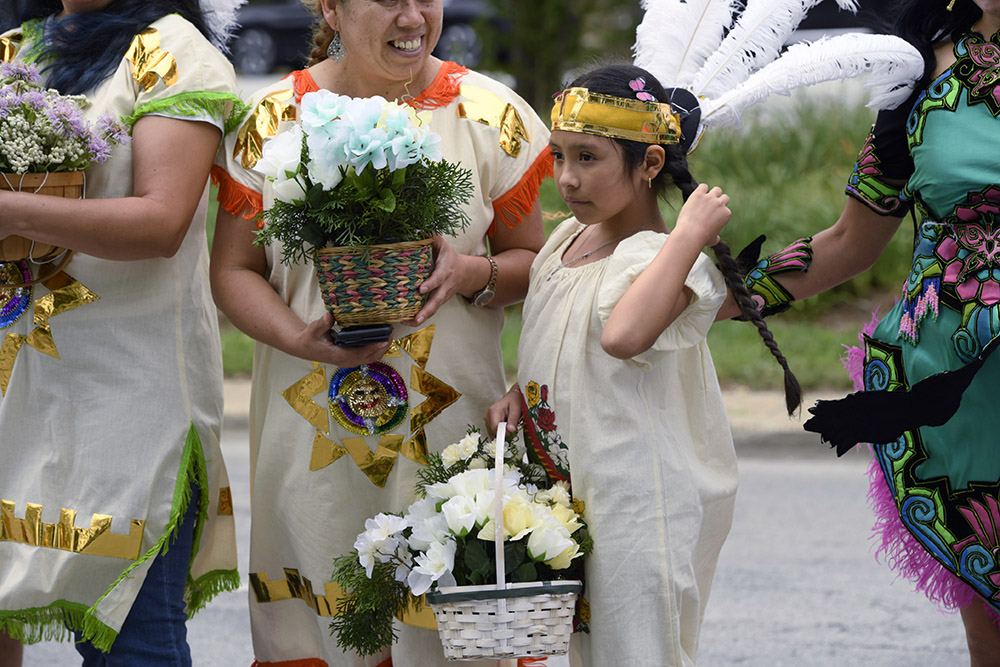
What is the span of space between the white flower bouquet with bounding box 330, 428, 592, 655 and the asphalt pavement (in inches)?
76.8

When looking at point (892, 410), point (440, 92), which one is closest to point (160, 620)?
point (440, 92)

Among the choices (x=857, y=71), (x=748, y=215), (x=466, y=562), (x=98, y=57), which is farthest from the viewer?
(x=748, y=215)

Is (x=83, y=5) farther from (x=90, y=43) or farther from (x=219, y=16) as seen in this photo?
(x=219, y=16)

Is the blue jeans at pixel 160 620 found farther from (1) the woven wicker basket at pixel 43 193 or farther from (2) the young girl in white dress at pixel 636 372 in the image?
(2) the young girl in white dress at pixel 636 372

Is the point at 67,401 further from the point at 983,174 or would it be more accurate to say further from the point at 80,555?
the point at 983,174

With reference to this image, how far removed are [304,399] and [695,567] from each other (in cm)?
97

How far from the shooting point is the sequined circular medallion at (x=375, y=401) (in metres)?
2.72

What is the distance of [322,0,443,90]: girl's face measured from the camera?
2.58 metres

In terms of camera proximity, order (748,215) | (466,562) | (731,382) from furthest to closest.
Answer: (748,215) < (731,382) < (466,562)

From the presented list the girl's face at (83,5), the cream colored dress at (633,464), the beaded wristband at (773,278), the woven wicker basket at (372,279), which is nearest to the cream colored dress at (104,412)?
the girl's face at (83,5)

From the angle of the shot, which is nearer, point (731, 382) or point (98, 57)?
point (98, 57)

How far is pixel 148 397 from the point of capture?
8.84 feet

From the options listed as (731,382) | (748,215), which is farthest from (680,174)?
(748,215)

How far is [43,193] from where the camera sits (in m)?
2.47
